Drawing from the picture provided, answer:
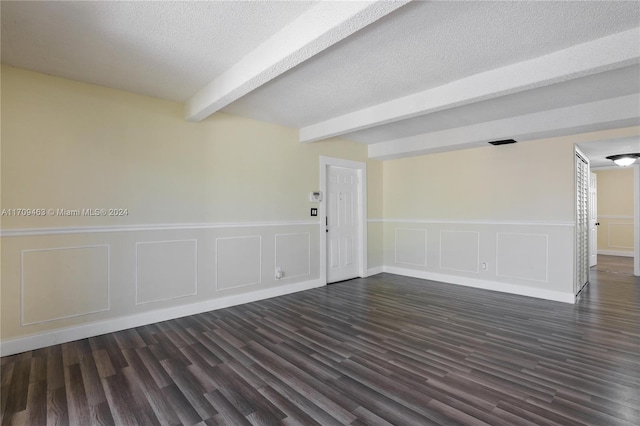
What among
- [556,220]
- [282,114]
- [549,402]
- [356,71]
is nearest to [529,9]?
[356,71]

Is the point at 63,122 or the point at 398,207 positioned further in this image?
the point at 398,207

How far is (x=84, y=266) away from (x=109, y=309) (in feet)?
1.69

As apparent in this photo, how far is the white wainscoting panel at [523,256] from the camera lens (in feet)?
14.9

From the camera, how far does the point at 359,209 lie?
19.5 ft

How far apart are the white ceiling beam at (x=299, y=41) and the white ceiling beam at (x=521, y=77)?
1.60m

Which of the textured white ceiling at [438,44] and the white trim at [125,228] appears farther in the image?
the white trim at [125,228]

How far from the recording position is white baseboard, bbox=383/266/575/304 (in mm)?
4355

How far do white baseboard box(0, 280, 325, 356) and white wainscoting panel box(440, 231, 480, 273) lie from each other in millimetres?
2917

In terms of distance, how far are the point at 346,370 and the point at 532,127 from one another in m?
3.83

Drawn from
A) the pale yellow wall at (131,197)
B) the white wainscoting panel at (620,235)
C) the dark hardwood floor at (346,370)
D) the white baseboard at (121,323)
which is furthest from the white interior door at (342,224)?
the white wainscoting panel at (620,235)

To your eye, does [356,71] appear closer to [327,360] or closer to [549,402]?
[327,360]

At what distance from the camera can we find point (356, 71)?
285 centimetres

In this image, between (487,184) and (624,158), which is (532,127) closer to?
(487,184)

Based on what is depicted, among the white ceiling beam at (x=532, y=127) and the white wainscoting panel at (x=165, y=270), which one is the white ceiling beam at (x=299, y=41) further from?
the white ceiling beam at (x=532, y=127)
